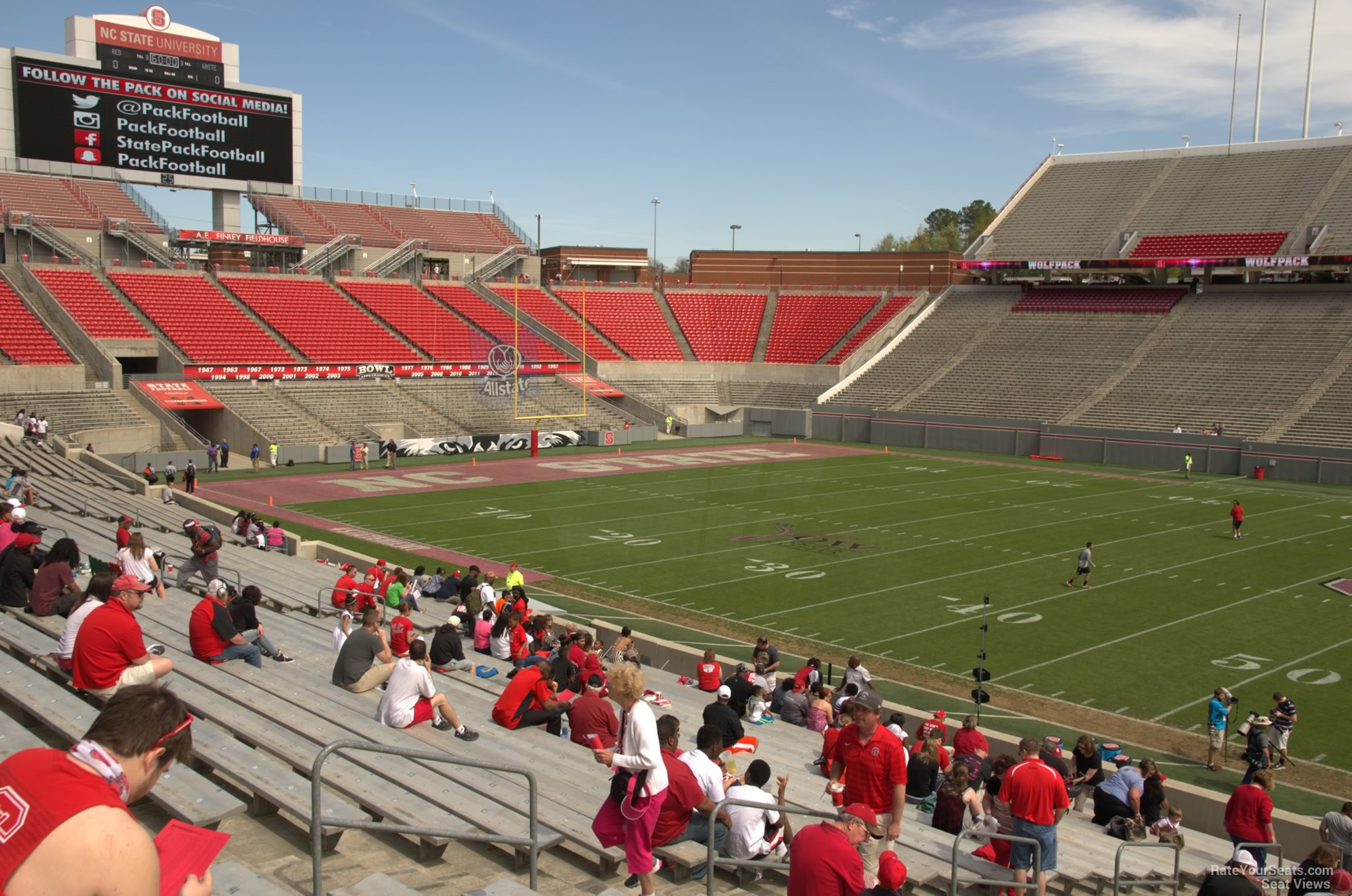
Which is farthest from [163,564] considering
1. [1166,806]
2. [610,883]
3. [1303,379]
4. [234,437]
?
[1303,379]

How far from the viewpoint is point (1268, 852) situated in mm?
9281

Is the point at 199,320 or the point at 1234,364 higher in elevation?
the point at 199,320

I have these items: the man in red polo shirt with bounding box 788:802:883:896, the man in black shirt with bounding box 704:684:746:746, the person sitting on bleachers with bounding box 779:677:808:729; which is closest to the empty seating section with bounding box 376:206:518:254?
the person sitting on bleachers with bounding box 779:677:808:729

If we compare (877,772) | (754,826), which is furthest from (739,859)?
(877,772)

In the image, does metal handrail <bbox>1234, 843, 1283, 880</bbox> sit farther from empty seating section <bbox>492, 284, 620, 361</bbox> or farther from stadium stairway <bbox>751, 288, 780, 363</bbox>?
stadium stairway <bbox>751, 288, 780, 363</bbox>

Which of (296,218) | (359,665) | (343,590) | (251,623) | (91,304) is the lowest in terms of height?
(343,590)

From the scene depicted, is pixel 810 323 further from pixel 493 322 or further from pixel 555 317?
pixel 493 322

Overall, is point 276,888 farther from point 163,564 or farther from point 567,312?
point 567,312

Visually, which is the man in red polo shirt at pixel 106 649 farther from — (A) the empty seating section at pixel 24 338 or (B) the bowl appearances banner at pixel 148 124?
(B) the bowl appearances banner at pixel 148 124

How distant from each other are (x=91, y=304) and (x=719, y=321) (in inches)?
1392

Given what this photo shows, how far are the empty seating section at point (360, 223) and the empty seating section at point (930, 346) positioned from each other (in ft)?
93.3

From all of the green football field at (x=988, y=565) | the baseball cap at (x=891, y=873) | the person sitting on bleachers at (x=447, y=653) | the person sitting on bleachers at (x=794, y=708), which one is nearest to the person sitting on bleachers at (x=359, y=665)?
the person sitting on bleachers at (x=447, y=653)

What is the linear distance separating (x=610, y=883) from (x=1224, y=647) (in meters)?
15.2

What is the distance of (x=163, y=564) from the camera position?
16.9 metres
